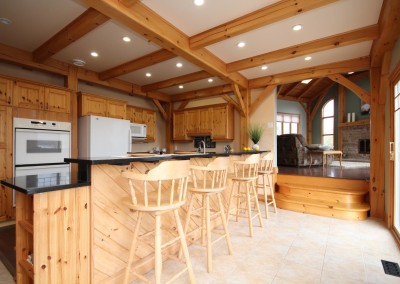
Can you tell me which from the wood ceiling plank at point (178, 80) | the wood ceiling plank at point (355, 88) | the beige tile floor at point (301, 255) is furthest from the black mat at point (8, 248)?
the wood ceiling plank at point (355, 88)

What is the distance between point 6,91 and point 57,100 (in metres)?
0.66

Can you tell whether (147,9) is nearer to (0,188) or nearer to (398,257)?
(0,188)

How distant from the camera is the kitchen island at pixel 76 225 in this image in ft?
4.25

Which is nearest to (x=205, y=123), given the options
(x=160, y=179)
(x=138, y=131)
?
(x=138, y=131)

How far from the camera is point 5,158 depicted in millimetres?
2992

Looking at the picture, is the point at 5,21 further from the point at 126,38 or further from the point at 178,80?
the point at 178,80

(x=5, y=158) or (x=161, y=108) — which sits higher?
(x=161, y=108)

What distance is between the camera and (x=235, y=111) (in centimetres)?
521

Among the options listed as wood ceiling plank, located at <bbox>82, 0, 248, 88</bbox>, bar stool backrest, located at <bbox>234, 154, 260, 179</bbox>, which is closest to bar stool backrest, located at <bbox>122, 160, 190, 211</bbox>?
bar stool backrest, located at <bbox>234, 154, 260, 179</bbox>

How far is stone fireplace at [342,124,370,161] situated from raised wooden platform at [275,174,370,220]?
230 inches

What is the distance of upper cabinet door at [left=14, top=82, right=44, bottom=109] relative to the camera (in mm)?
3111

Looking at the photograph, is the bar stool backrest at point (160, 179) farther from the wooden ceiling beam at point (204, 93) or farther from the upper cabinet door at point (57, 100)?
the wooden ceiling beam at point (204, 93)

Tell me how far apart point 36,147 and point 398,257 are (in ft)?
16.1

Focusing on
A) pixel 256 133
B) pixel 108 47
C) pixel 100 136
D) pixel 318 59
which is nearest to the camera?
pixel 108 47
